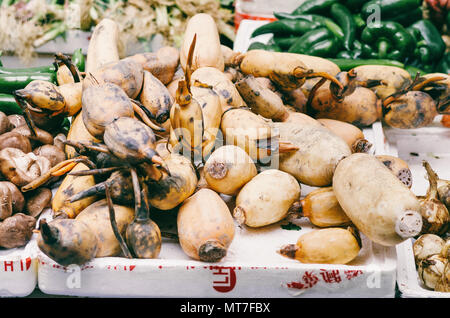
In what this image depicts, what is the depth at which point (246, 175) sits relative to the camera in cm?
121

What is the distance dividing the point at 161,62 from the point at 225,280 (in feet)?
2.76

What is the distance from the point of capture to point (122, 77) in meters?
1.32

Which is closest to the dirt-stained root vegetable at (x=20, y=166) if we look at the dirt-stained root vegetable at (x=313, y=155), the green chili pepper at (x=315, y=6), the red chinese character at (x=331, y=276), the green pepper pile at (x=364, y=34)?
the dirt-stained root vegetable at (x=313, y=155)

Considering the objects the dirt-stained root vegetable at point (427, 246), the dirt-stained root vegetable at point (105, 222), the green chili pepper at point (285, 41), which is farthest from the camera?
the green chili pepper at point (285, 41)

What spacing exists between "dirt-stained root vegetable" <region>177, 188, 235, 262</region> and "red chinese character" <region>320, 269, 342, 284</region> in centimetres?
23

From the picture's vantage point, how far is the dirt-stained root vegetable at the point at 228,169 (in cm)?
116

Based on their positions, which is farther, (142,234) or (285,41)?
(285,41)

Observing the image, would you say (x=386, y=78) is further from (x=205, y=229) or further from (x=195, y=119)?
(x=205, y=229)

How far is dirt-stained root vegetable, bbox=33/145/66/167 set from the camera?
52.4 inches

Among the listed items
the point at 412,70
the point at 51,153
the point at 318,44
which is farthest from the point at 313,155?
the point at 412,70

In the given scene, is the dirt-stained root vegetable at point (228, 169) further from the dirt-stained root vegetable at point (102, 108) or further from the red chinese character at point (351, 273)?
the red chinese character at point (351, 273)

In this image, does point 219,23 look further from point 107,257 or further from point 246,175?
point 107,257

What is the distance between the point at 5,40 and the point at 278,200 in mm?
2589

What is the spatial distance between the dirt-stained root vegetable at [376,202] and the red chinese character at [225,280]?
1.05ft
